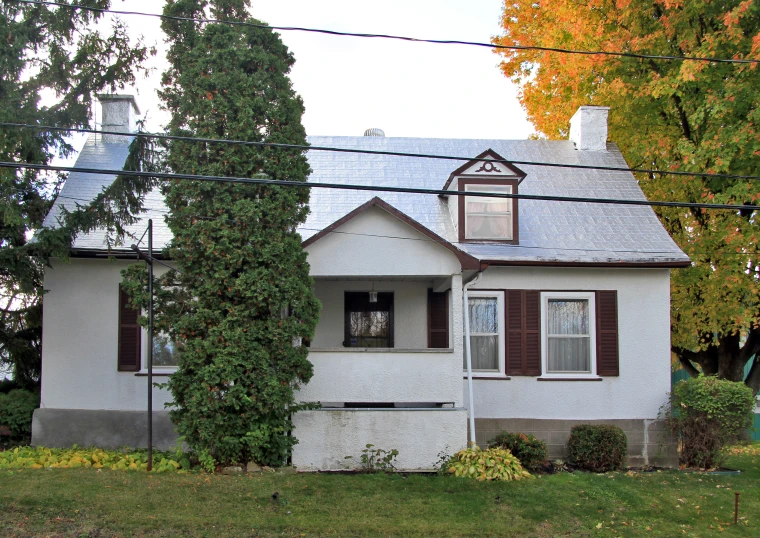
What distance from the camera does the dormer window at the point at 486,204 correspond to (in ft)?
45.4

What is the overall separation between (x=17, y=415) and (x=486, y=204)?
31.4ft

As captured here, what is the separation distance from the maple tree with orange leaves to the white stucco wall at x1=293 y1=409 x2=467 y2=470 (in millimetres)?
8952

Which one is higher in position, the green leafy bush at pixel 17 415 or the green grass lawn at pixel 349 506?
the green leafy bush at pixel 17 415

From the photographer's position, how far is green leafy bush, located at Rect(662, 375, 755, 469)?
12180 millimetres

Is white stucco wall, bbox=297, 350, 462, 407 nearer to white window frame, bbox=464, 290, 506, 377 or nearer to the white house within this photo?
the white house

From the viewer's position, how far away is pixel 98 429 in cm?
1260

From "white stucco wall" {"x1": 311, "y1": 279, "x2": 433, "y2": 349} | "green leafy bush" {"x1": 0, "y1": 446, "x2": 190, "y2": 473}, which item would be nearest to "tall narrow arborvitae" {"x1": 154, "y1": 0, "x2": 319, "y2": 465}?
"green leafy bush" {"x1": 0, "y1": 446, "x2": 190, "y2": 473}

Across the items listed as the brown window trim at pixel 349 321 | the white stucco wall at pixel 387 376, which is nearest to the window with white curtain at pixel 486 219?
the brown window trim at pixel 349 321

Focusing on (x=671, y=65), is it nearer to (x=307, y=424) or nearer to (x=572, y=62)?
(x=572, y=62)

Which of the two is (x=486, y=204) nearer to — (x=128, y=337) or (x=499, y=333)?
(x=499, y=333)

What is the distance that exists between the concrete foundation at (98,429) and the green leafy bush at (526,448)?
19.1 feet

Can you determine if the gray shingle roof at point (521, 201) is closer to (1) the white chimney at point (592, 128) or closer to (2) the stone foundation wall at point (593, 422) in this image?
(1) the white chimney at point (592, 128)

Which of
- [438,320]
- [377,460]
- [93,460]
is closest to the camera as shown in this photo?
[377,460]

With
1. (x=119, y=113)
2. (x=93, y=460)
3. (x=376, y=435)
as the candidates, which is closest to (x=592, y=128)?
(x=376, y=435)
